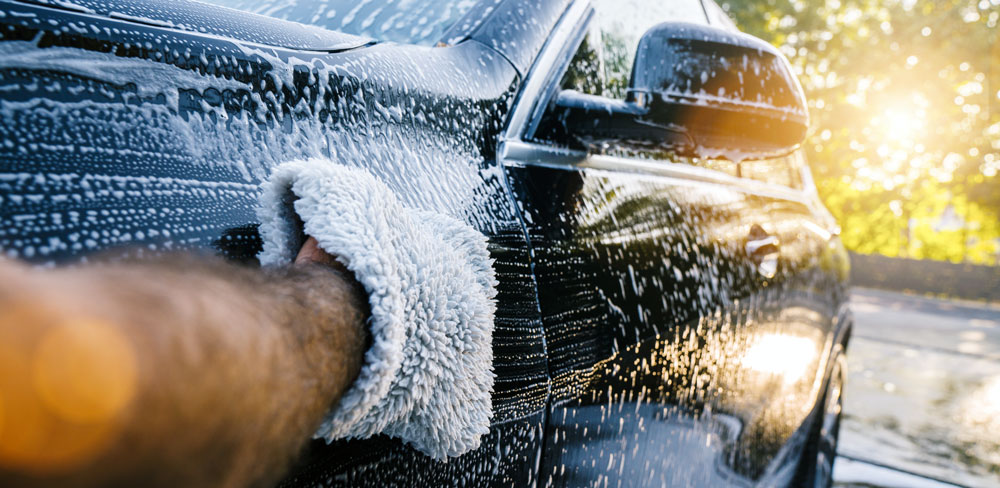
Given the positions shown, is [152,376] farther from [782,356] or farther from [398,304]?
[782,356]

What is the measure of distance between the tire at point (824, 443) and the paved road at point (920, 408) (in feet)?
2.52

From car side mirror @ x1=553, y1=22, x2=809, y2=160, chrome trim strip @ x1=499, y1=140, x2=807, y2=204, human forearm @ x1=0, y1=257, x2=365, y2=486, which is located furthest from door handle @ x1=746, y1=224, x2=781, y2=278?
human forearm @ x1=0, y1=257, x2=365, y2=486

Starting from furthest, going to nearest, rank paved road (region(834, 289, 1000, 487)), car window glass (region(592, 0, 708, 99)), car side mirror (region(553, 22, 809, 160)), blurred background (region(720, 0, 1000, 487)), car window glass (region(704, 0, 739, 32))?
blurred background (region(720, 0, 1000, 487)), paved road (region(834, 289, 1000, 487)), car window glass (region(704, 0, 739, 32)), car window glass (region(592, 0, 708, 99)), car side mirror (region(553, 22, 809, 160))

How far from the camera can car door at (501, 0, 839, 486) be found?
983 millimetres

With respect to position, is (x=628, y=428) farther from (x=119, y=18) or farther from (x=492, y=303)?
(x=119, y=18)

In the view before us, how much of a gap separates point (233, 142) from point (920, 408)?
578 cm

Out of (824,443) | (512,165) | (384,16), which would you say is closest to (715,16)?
(384,16)

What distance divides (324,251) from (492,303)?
0.71ft

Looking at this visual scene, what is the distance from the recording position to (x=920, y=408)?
5203mm

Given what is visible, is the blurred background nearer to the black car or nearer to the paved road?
the paved road

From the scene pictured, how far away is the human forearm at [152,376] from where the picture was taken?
298 mm

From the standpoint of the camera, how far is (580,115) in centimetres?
116

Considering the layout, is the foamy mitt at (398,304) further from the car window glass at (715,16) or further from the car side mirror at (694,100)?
the car window glass at (715,16)

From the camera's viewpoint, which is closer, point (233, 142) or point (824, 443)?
point (233, 142)
